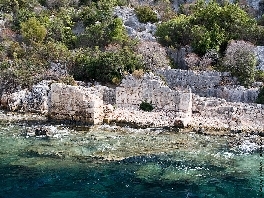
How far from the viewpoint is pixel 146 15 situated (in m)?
48.9

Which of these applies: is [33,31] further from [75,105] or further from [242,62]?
[242,62]

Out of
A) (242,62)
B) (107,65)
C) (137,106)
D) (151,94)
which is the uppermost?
(242,62)

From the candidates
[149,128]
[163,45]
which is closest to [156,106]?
[149,128]

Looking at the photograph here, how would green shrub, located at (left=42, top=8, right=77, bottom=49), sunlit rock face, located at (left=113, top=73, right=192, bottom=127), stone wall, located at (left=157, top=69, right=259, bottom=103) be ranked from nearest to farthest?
sunlit rock face, located at (left=113, top=73, right=192, bottom=127)
stone wall, located at (left=157, top=69, right=259, bottom=103)
green shrub, located at (left=42, top=8, right=77, bottom=49)

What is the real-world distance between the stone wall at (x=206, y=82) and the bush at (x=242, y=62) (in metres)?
0.63

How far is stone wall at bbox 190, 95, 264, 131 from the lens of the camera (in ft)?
95.0

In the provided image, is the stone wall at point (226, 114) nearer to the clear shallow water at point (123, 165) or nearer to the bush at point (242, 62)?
the clear shallow water at point (123, 165)

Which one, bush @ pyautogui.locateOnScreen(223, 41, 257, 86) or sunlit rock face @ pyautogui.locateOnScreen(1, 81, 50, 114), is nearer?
sunlit rock face @ pyautogui.locateOnScreen(1, 81, 50, 114)

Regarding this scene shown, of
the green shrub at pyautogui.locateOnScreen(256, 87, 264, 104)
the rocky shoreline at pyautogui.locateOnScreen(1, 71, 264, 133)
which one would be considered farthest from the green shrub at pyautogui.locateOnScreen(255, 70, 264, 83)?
the rocky shoreline at pyautogui.locateOnScreen(1, 71, 264, 133)

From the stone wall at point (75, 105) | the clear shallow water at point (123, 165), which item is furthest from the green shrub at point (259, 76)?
the stone wall at point (75, 105)

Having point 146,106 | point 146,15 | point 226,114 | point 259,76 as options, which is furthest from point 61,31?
point 226,114

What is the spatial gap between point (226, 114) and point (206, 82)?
5.47 meters

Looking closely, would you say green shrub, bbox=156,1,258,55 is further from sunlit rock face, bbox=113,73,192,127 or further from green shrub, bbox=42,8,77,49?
sunlit rock face, bbox=113,73,192,127

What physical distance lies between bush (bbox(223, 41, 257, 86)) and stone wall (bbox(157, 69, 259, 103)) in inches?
24.7
